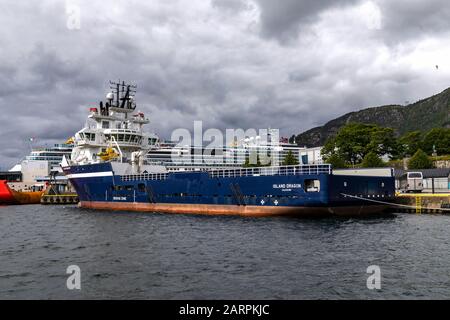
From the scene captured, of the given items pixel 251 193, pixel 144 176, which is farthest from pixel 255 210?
pixel 144 176

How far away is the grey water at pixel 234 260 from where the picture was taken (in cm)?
1319

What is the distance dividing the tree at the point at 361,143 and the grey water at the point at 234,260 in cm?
5946

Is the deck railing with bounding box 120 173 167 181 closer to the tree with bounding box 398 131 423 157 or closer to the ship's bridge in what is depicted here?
the ship's bridge

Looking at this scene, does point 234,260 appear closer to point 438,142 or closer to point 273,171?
point 273,171

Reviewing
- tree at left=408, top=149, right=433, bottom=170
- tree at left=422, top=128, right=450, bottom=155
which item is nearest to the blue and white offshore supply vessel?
tree at left=408, top=149, right=433, bottom=170

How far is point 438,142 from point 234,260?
293 ft

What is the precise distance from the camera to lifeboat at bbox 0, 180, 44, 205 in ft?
227

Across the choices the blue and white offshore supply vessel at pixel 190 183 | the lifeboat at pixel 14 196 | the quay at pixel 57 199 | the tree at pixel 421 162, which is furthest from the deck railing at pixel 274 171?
the lifeboat at pixel 14 196

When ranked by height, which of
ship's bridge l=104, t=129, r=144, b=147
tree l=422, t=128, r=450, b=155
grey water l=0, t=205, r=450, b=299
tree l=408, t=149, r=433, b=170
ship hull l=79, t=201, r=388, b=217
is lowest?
grey water l=0, t=205, r=450, b=299

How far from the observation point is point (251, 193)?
1362 inches

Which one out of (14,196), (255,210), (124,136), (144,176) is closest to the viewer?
(255,210)

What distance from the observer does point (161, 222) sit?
105 feet

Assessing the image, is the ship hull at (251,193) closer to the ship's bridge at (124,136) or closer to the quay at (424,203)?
the quay at (424,203)

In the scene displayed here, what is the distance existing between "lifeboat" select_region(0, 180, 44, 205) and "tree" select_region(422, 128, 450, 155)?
88.5m
